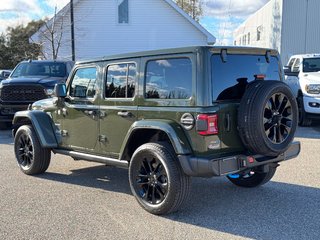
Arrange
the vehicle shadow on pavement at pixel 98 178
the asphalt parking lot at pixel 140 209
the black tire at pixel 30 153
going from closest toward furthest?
the asphalt parking lot at pixel 140 209, the vehicle shadow on pavement at pixel 98 178, the black tire at pixel 30 153

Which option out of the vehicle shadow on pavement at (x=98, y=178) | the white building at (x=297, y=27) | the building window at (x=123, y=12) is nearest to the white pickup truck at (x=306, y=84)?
the vehicle shadow on pavement at (x=98, y=178)

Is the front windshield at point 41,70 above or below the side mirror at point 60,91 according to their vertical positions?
above

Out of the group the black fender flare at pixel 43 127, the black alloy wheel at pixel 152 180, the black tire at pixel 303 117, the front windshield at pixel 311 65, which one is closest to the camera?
the black alloy wheel at pixel 152 180

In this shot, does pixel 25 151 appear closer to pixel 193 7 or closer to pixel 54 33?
pixel 54 33

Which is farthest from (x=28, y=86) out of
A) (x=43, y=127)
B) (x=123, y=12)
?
(x=123, y=12)

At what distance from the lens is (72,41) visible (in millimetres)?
22547

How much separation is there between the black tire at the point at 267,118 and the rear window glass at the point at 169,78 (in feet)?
2.15

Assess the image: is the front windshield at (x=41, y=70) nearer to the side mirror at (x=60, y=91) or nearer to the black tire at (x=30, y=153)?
the black tire at (x=30, y=153)

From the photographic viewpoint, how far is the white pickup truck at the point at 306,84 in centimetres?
1173

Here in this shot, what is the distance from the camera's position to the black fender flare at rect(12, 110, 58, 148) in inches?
259

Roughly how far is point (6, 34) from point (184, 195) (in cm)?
4921

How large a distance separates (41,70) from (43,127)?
20.3 ft

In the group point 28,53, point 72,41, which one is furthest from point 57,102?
point 28,53

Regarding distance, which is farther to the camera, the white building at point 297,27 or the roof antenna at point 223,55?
the white building at point 297,27
